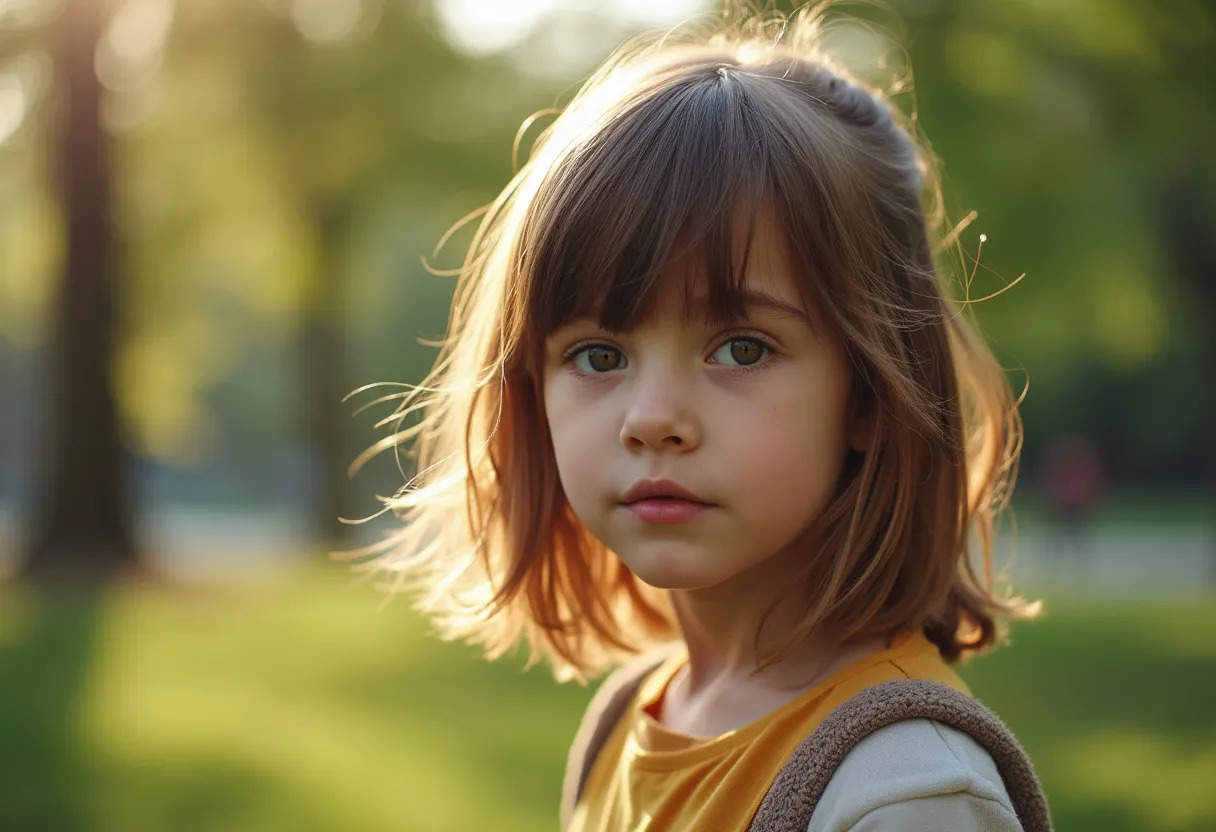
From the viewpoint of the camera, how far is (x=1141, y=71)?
6504mm

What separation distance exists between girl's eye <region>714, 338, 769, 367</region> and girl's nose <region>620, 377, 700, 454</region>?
0.24 feet

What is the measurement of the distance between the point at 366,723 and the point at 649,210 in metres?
5.49

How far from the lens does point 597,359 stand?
1756 millimetres

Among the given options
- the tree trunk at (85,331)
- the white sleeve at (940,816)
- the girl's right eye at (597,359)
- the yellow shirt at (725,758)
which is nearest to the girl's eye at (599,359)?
the girl's right eye at (597,359)

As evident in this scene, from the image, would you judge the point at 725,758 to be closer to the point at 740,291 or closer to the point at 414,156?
the point at 740,291

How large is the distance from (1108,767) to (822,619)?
4190 mm

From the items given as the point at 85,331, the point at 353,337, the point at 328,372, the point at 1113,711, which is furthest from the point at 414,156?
the point at 1113,711

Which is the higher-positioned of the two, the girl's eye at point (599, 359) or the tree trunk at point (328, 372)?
the tree trunk at point (328, 372)

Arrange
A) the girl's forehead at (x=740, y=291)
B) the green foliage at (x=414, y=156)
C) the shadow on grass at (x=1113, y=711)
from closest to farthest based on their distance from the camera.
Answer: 1. the girl's forehead at (x=740, y=291)
2. the shadow on grass at (x=1113, y=711)
3. the green foliage at (x=414, y=156)

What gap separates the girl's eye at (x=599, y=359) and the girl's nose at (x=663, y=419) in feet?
0.33

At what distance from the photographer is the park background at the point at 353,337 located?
18.3 feet

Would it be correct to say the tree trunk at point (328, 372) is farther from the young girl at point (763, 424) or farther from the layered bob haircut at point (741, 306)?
the young girl at point (763, 424)

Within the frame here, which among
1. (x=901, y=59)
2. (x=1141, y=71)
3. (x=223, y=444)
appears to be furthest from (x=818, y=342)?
(x=223, y=444)

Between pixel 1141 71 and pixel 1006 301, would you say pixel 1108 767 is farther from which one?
pixel 1006 301
